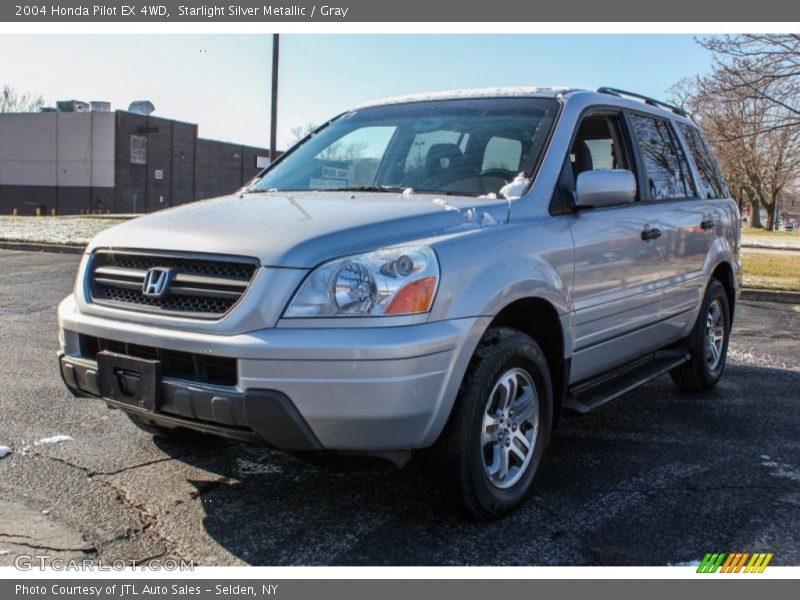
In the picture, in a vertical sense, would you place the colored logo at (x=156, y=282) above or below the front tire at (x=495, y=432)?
above

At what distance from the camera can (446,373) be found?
10.2 feet

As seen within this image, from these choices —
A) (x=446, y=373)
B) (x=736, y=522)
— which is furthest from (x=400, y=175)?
(x=736, y=522)

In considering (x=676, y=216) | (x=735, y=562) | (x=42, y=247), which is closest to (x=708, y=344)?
(x=676, y=216)

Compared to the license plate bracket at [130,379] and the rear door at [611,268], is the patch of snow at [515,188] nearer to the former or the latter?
the rear door at [611,268]

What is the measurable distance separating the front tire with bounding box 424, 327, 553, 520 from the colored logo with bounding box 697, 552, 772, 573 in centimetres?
83

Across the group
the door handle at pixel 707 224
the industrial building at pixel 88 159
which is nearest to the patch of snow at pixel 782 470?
the door handle at pixel 707 224

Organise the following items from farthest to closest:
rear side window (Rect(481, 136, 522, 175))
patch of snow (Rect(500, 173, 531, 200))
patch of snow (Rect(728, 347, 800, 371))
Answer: patch of snow (Rect(728, 347, 800, 371)), rear side window (Rect(481, 136, 522, 175)), patch of snow (Rect(500, 173, 531, 200))

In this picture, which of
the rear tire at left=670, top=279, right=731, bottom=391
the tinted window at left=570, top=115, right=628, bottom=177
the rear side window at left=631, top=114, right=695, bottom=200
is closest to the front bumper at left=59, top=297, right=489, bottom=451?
the tinted window at left=570, top=115, right=628, bottom=177

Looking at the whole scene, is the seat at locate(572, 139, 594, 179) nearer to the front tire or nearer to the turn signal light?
the front tire

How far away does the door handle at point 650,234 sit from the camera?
15.5 ft

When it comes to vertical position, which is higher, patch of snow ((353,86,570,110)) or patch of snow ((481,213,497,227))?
patch of snow ((353,86,570,110))

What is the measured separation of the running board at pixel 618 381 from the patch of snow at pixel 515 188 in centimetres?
109

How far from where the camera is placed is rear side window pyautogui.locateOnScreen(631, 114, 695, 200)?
516cm

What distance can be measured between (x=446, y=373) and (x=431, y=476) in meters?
0.50
